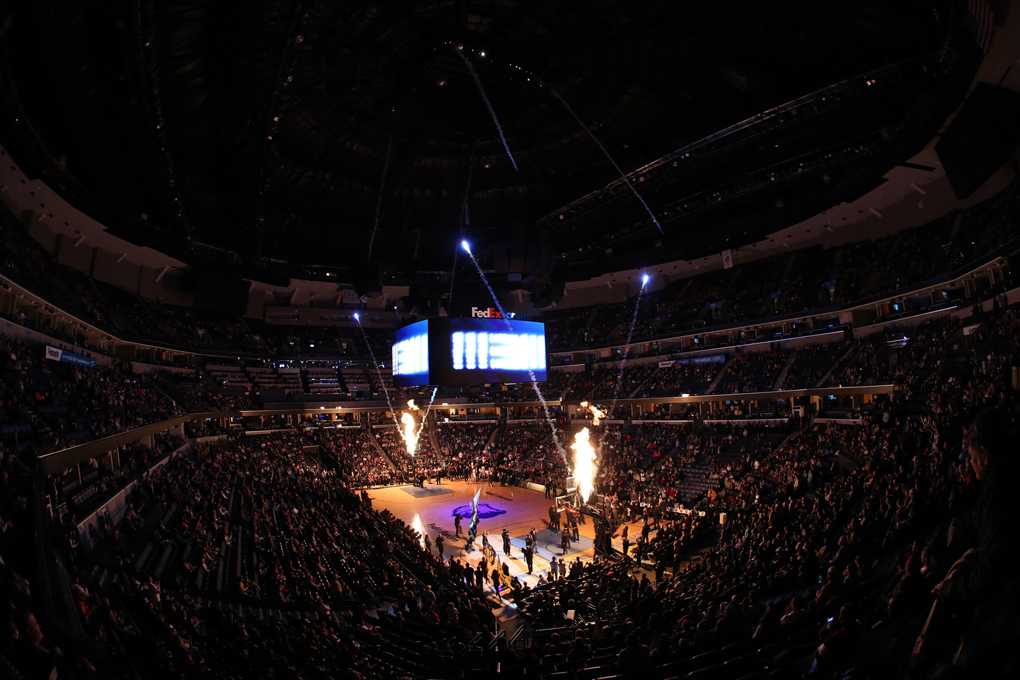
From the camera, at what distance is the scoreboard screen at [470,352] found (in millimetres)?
24609

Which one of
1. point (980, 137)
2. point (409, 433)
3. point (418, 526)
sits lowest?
point (418, 526)

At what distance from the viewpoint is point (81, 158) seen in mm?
22812

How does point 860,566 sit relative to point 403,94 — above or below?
below

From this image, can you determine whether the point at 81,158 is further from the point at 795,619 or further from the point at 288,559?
the point at 795,619

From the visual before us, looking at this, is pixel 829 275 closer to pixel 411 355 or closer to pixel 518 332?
pixel 518 332

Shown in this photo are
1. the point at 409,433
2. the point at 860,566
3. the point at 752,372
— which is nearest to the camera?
the point at 860,566

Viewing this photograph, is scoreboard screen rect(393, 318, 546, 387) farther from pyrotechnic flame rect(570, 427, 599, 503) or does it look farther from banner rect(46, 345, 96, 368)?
banner rect(46, 345, 96, 368)

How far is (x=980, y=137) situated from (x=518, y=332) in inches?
870

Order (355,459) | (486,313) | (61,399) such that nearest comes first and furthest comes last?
1. (61,399)
2. (486,313)
3. (355,459)

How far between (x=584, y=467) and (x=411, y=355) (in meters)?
16.2

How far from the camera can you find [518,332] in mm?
26844

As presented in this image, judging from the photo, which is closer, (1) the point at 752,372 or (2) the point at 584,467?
(2) the point at 584,467

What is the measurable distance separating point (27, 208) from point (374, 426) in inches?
1152

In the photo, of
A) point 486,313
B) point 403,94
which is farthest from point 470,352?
point 403,94
